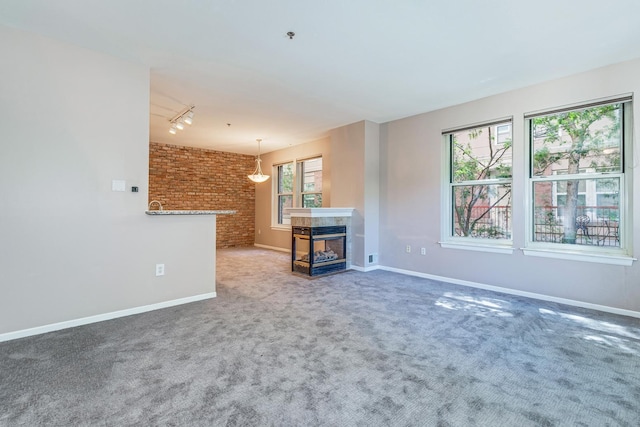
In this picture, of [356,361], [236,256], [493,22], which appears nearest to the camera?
[356,361]

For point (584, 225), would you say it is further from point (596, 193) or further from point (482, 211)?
point (482, 211)

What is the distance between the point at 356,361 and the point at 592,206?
3.25 m

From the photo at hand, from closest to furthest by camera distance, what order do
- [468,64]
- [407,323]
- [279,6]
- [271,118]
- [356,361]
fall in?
[356,361], [279,6], [407,323], [468,64], [271,118]

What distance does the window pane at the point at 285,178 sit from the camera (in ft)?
24.9

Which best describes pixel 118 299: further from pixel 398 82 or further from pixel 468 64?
pixel 468 64

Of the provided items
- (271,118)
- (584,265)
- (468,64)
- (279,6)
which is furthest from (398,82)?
(584,265)

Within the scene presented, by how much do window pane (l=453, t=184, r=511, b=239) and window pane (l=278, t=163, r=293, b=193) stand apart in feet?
13.6

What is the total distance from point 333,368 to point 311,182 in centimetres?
526

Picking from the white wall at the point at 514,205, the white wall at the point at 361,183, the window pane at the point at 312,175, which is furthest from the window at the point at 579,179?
the window pane at the point at 312,175

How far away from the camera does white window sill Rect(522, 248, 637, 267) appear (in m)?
3.06

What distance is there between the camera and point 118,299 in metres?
2.96

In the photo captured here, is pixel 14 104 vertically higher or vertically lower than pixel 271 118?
lower

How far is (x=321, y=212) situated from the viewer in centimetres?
480

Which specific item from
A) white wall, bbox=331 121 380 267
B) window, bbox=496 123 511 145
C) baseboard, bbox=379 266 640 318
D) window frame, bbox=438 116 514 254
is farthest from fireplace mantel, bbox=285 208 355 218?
window, bbox=496 123 511 145
